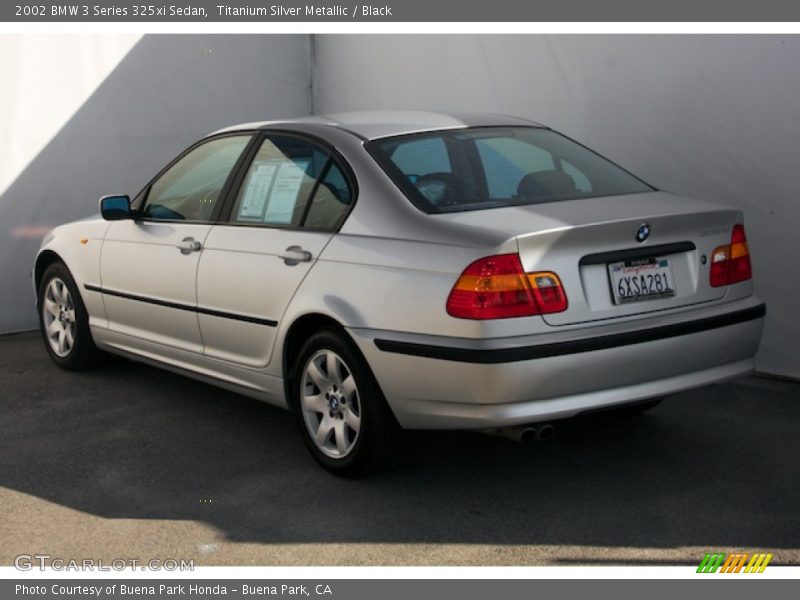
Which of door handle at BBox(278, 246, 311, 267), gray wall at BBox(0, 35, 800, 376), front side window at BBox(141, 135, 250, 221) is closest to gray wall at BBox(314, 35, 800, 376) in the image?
gray wall at BBox(0, 35, 800, 376)

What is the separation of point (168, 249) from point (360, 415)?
176cm

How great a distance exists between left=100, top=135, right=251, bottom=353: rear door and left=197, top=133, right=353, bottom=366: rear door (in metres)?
0.15

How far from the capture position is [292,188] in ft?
18.8

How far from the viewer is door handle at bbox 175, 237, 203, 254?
6093mm

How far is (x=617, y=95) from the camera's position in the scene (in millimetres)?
7965

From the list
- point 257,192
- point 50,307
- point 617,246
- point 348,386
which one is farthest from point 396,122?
point 50,307

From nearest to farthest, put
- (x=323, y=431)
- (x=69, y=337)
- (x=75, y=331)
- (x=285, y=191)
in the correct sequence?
(x=323, y=431) < (x=285, y=191) < (x=75, y=331) < (x=69, y=337)

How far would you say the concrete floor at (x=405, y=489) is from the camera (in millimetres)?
4523

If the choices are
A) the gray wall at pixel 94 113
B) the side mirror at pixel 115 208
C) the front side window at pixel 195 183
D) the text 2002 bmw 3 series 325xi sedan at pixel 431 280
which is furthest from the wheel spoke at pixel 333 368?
the gray wall at pixel 94 113

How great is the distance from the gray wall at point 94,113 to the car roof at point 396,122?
12.6ft

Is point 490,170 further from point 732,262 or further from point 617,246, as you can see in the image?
point 732,262

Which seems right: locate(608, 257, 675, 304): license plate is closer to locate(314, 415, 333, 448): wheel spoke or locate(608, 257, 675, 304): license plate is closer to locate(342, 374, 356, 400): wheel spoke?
locate(342, 374, 356, 400): wheel spoke

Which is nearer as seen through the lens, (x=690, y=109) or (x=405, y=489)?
(x=405, y=489)

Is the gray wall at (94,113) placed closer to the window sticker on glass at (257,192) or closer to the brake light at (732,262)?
the window sticker on glass at (257,192)
